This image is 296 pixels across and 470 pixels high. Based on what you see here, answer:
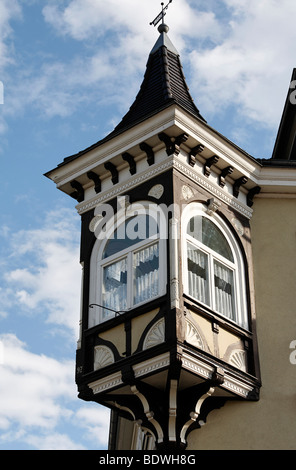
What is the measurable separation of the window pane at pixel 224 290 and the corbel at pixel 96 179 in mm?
2698

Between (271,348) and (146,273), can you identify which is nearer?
(146,273)

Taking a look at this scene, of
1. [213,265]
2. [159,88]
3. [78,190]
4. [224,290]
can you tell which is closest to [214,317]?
[224,290]

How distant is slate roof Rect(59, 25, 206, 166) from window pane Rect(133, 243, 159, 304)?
2286mm

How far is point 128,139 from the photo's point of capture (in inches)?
653

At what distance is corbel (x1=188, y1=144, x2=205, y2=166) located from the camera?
16.4 m

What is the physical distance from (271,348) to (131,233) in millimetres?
3082

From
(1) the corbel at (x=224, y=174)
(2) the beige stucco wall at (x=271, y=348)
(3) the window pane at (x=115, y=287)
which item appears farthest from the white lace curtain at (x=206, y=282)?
(1) the corbel at (x=224, y=174)

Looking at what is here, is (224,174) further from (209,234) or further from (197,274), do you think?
(197,274)

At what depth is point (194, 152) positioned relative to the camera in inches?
647

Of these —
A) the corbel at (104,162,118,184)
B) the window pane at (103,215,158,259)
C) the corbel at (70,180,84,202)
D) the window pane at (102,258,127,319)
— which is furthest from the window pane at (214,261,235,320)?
the corbel at (70,180,84,202)

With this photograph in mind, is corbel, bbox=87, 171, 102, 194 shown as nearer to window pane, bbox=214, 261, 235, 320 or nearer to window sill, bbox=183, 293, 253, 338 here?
window pane, bbox=214, 261, 235, 320
